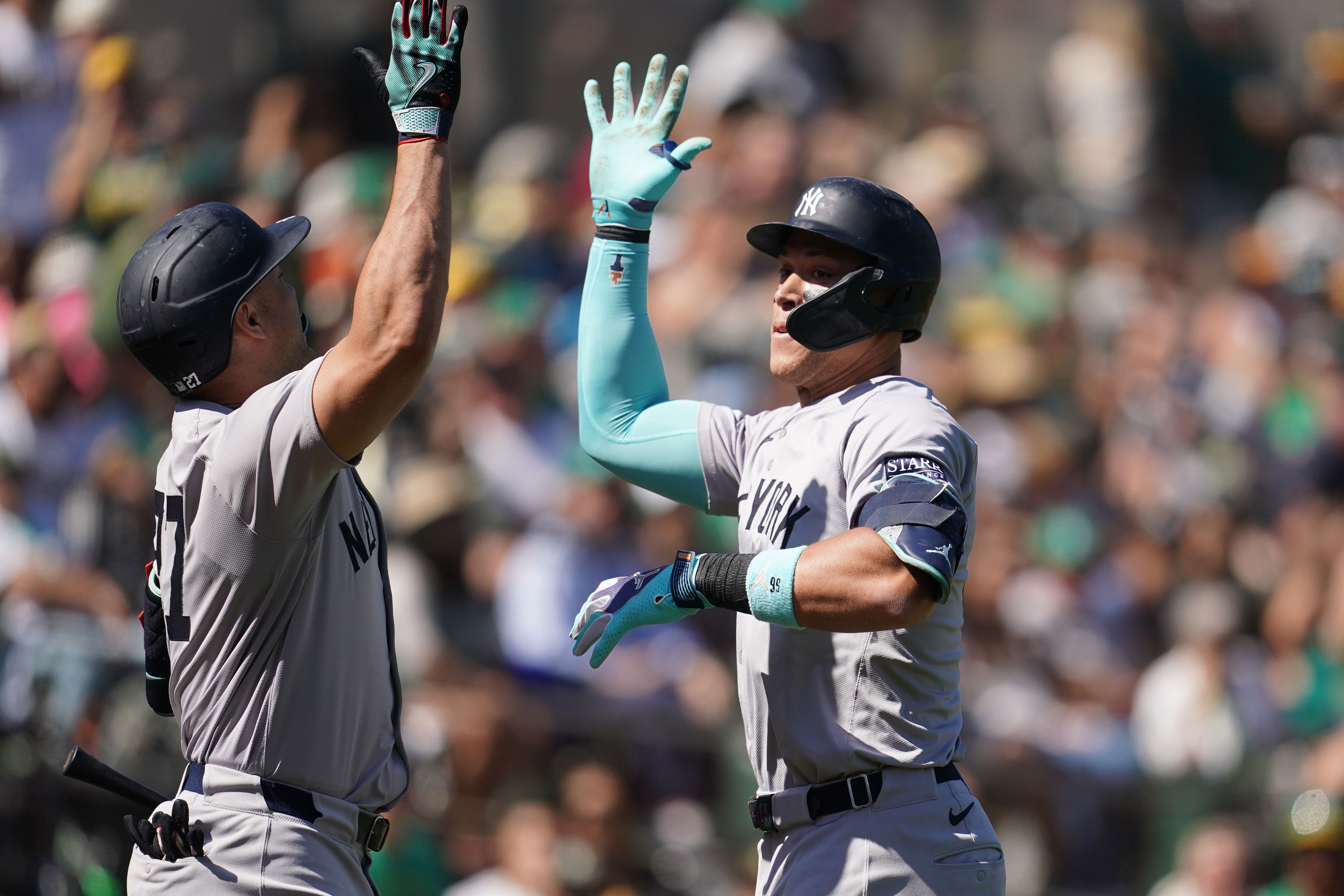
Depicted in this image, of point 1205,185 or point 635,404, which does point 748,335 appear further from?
point 1205,185

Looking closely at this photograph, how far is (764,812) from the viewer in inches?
142

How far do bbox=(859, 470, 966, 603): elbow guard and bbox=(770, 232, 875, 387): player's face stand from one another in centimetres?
55

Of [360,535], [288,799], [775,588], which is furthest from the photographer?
[360,535]

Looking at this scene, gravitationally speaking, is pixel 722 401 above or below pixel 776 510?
below

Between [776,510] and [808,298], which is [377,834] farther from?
[808,298]

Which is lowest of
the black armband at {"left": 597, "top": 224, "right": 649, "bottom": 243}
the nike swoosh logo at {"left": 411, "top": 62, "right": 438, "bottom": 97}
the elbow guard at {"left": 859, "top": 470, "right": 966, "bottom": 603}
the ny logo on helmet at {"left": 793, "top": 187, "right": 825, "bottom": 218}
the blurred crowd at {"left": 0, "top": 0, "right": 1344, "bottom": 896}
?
the blurred crowd at {"left": 0, "top": 0, "right": 1344, "bottom": 896}

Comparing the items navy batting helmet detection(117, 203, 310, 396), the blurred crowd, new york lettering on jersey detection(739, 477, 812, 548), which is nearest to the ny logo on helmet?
new york lettering on jersey detection(739, 477, 812, 548)

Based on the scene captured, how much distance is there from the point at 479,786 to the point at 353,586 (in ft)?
11.7

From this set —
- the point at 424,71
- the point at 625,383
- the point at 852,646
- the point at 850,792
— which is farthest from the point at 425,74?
the point at 850,792

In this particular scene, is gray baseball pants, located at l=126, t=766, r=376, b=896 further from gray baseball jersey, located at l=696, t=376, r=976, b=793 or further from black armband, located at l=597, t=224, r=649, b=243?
black armband, located at l=597, t=224, r=649, b=243

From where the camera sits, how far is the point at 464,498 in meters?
8.06

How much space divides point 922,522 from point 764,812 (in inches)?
34.5

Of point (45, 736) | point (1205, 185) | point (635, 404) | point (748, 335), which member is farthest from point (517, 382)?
point (1205, 185)

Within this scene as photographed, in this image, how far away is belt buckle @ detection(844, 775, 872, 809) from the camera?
3432mm
